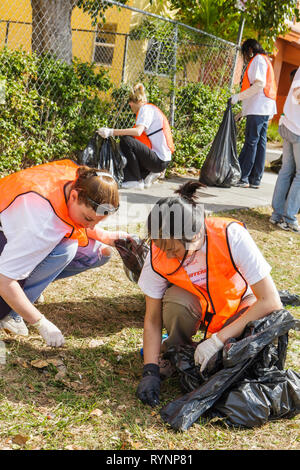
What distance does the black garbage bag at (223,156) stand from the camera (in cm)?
698

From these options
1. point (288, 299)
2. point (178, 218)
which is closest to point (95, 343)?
point (178, 218)

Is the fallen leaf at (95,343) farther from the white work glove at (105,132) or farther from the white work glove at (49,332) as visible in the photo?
the white work glove at (105,132)

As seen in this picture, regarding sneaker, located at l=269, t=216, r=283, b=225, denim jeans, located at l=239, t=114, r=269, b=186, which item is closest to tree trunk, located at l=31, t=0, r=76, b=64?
denim jeans, located at l=239, t=114, r=269, b=186

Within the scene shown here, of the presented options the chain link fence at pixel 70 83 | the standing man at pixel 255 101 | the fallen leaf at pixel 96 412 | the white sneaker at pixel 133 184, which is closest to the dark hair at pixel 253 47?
the standing man at pixel 255 101

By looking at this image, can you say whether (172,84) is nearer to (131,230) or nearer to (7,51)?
(7,51)

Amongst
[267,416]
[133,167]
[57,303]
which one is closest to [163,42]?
[133,167]

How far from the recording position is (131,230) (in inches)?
200

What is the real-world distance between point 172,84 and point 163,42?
2.13 ft

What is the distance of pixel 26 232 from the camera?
8.49 ft

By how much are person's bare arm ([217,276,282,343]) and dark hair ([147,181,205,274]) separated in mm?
381

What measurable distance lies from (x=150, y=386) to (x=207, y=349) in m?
0.32

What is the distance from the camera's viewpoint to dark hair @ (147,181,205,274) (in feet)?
7.66

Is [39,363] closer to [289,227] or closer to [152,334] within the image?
[152,334]

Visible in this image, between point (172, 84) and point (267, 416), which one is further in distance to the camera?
point (172, 84)
